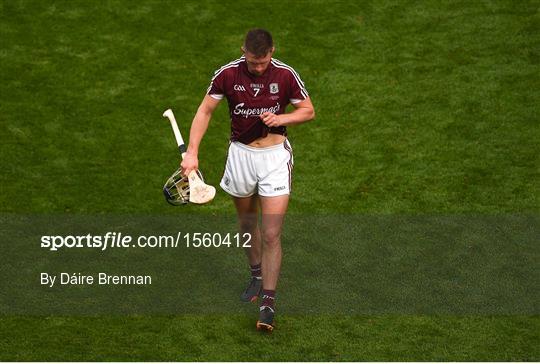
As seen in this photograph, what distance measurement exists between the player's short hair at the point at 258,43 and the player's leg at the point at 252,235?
1434 mm

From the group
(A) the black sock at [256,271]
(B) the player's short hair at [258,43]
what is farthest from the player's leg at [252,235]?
(B) the player's short hair at [258,43]

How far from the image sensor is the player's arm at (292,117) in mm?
8773

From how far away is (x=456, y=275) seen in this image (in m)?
10.1

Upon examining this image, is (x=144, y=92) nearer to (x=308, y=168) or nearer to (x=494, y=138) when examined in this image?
(x=308, y=168)

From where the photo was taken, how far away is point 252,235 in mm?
9688

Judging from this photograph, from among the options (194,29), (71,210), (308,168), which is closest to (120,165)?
(71,210)

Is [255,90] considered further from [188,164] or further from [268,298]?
[268,298]

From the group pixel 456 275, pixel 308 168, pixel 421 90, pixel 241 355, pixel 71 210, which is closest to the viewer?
pixel 241 355

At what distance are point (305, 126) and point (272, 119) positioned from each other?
12.4 feet

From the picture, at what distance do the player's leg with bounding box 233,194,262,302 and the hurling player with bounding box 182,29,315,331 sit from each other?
7 cm

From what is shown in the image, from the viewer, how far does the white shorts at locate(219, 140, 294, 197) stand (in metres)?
9.15

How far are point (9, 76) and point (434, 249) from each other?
18.7 ft

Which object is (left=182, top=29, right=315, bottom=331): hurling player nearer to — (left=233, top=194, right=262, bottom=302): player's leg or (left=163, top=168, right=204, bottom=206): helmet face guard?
(left=233, top=194, right=262, bottom=302): player's leg

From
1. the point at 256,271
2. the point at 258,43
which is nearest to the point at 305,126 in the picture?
the point at 256,271
